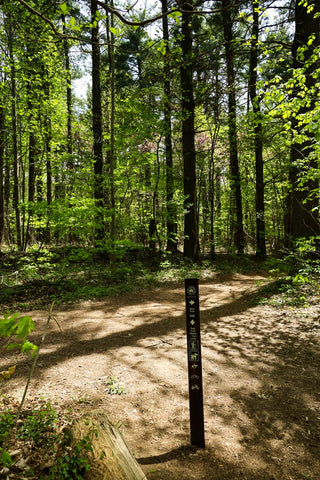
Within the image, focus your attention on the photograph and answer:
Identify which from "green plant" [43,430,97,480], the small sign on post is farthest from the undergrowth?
"green plant" [43,430,97,480]

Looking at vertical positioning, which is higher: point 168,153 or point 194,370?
point 168,153

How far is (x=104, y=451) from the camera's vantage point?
198cm

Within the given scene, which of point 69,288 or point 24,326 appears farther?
point 69,288

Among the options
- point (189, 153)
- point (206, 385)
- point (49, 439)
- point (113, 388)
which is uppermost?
point (189, 153)

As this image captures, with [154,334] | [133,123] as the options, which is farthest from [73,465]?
[133,123]

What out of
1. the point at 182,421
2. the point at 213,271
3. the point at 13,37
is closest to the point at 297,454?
the point at 182,421

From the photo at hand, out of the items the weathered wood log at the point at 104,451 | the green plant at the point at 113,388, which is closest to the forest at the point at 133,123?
the green plant at the point at 113,388

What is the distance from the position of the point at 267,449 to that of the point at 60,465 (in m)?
1.95

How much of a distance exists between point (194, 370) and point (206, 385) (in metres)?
1.27

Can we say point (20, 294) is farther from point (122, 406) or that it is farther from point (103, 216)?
point (122, 406)

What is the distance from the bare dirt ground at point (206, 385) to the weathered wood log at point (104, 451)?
1.23ft

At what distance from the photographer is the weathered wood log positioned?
1.87 metres

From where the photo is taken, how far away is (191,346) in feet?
8.60

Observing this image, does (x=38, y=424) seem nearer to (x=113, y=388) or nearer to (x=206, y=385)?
(x=113, y=388)
